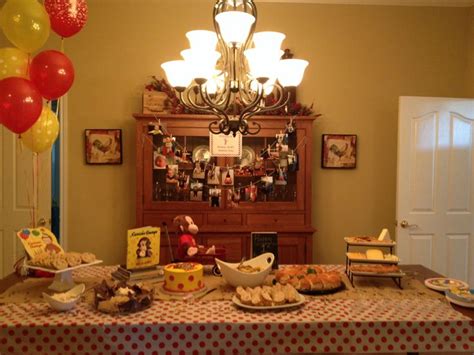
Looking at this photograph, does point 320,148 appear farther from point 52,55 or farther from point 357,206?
point 52,55

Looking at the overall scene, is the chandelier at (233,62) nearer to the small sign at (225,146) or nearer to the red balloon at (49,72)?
the red balloon at (49,72)

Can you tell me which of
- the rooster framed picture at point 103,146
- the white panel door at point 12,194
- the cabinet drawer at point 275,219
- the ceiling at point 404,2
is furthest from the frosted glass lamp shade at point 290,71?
the white panel door at point 12,194

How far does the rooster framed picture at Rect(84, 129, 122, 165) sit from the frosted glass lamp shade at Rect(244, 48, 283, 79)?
2.14 m

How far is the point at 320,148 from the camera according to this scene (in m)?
3.86

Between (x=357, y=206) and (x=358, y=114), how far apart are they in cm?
86

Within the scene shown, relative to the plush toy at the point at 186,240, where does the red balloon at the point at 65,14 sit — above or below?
above

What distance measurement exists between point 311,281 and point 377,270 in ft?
1.10

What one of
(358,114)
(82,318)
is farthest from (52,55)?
(358,114)

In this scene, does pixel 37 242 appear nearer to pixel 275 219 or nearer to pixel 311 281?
pixel 311 281

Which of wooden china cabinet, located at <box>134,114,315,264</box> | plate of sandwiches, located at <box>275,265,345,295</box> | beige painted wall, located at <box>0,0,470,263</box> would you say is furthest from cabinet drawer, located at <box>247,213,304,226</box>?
plate of sandwiches, located at <box>275,265,345,295</box>

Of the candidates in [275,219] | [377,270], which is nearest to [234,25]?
[377,270]

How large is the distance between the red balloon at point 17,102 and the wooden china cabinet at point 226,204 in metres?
1.28

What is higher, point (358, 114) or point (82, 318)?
point (358, 114)

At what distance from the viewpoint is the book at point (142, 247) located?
1.99 metres
